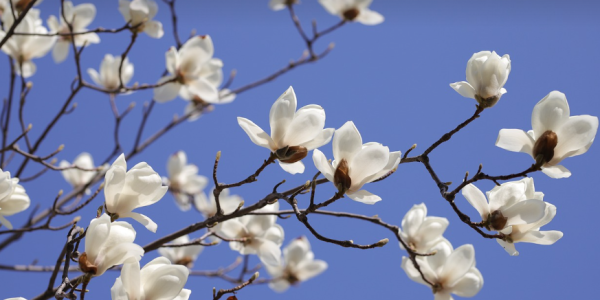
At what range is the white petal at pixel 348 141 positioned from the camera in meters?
1.12

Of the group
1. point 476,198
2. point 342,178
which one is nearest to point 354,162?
point 342,178

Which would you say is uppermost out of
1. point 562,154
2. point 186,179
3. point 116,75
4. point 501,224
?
point 116,75

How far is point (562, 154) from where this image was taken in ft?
3.82

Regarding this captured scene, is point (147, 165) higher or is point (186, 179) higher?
point (147, 165)

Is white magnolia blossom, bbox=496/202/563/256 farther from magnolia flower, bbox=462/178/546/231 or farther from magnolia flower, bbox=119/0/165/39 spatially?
magnolia flower, bbox=119/0/165/39

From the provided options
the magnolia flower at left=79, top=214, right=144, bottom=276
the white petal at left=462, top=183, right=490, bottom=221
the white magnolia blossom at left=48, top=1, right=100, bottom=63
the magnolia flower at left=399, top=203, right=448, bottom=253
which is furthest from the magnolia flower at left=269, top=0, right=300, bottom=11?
the magnolia flower at left=79, top=214, right=144, bottom=276

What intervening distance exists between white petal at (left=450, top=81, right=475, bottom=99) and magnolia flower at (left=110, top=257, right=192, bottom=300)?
793 millimetres

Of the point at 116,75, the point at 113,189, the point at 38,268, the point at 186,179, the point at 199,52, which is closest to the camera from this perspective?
the point at 113,189

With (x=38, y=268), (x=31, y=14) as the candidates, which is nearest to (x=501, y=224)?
(x=38, y=268)

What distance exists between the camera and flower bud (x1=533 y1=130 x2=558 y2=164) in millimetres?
1153

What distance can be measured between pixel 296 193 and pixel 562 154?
638 mm

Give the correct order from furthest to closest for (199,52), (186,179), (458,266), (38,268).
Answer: (186,179) < (199,52) < (38,268) < (458,266)

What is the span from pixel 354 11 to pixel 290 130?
1.72 m

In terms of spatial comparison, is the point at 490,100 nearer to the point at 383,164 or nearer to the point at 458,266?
the point at 383,164
